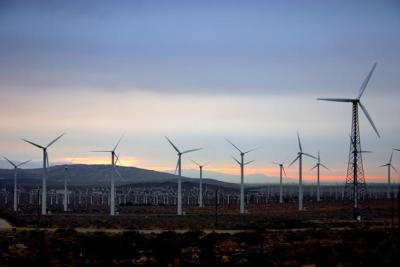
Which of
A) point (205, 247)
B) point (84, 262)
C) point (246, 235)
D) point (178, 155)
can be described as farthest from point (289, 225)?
point (178, 155)

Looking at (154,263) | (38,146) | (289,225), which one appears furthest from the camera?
(38,146)

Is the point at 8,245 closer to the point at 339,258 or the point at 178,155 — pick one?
the point at 339,258

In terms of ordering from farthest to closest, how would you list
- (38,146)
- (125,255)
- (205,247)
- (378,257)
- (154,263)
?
(38,146)
(205,247)
(125,255)
(154,263)
(378,257)

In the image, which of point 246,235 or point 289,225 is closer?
point 246,235

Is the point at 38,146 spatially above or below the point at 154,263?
above

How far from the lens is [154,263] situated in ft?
116

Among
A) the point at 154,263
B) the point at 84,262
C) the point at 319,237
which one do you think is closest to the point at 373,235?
the point at 319,237

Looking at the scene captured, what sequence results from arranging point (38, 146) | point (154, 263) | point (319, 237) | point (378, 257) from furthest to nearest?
point (38, 146) < point (319, 237) < point (154, 263) < point (378, 257)

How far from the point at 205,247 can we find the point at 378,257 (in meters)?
14.3

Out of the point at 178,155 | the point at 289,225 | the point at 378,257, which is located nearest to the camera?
the point at 378,257

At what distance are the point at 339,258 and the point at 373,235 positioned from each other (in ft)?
40.1

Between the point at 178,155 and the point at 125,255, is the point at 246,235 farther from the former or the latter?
the point at 178,155

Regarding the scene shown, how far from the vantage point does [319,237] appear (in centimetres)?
4916

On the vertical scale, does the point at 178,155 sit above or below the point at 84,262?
above
